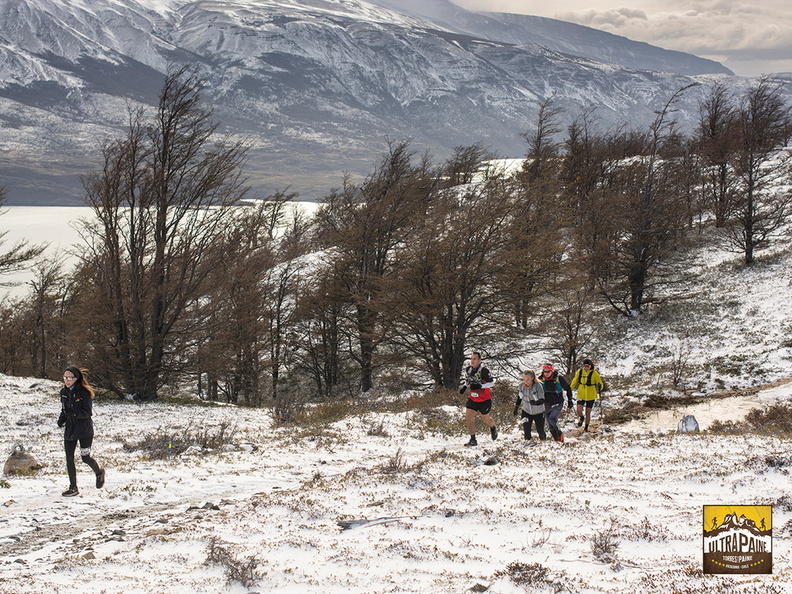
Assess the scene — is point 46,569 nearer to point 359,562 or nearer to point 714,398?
point 359,562

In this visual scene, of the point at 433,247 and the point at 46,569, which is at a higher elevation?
the point at 433,247

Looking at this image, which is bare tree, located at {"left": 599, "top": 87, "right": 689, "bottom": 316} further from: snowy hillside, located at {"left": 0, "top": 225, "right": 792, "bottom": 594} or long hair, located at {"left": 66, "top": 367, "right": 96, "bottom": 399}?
long hair, located at {"left": 66, "top": 367, "right": 96, "bottom": 399}

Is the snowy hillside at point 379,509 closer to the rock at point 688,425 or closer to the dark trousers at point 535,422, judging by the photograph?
the dark trousers at point 535,422

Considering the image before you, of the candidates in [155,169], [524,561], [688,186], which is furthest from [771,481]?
[688,186]

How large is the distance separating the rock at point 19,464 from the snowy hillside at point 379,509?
0.95 feet

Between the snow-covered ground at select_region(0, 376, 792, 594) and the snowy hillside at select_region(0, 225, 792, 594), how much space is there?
0.03m

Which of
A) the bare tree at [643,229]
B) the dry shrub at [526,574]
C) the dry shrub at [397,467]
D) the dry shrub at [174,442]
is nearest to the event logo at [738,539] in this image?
the dry shrub at [526,574]

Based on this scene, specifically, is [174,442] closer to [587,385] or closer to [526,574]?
[526,574]

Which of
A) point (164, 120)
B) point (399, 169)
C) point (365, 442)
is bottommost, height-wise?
→ point (365, 442)

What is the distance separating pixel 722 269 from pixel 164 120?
33.6 meters

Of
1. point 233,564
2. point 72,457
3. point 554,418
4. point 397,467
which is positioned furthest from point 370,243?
point 233,564

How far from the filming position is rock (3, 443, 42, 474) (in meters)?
9.11

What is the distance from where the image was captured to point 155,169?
1950 cm

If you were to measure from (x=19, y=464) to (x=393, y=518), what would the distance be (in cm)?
661
